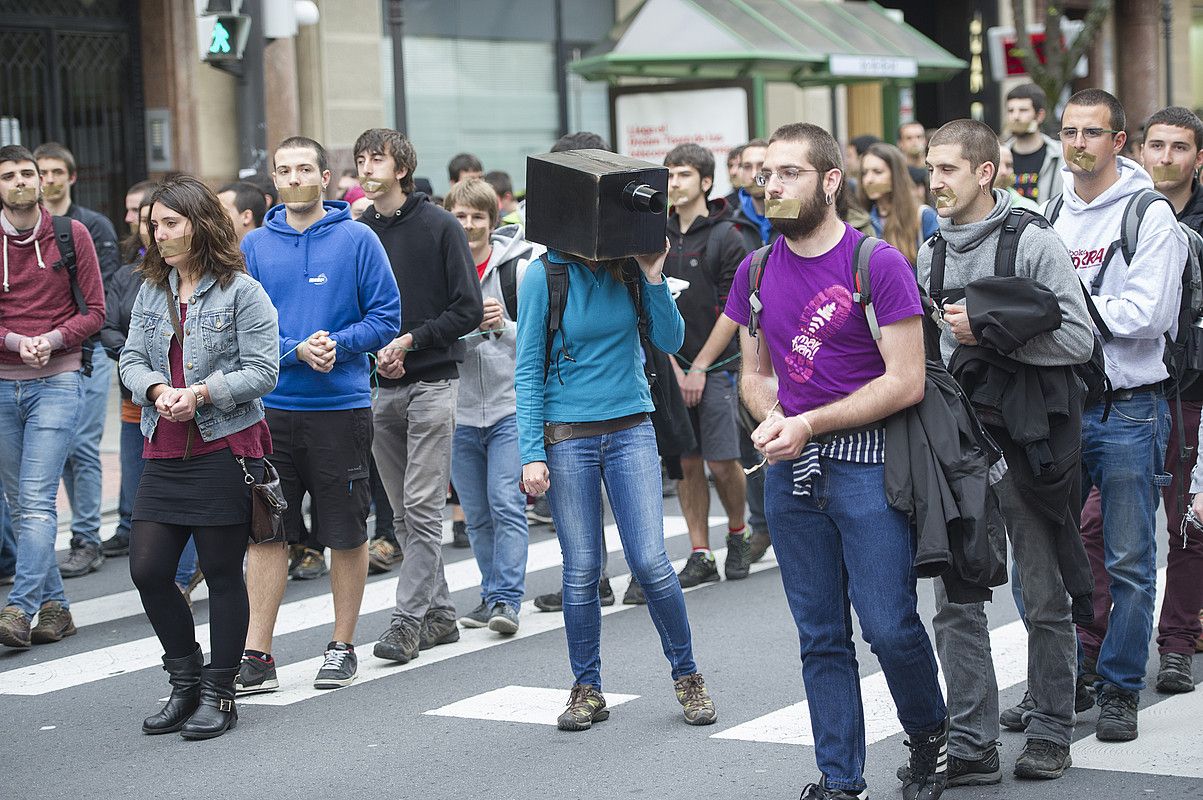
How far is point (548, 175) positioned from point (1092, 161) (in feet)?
5.93

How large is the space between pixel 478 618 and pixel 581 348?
215cm

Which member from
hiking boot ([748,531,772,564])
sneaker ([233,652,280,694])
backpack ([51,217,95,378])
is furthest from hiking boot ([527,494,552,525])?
sneaker ([233,652,280,694])

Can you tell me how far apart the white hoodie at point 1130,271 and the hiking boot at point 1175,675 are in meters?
1.21

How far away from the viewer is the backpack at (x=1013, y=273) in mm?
4988

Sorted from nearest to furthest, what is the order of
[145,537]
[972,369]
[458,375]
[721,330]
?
[972,369]
[145,537]
[458,375]
[721,330]

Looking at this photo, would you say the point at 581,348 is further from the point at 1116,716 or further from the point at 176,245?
the point at 1116,716

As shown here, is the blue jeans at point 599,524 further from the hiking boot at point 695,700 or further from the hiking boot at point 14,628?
the hiking boot at point 14,628

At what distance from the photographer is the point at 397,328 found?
6.76m

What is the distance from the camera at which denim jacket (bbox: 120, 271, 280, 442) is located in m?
6.00

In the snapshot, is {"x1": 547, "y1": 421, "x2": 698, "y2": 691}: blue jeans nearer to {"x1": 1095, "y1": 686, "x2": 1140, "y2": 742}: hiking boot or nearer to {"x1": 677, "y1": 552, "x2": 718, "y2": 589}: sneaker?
{"x1": 1095, "y1": 686, "x2": 1140, "y2": 742}: hiking boot

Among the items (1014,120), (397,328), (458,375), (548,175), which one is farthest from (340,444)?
(1014,120)

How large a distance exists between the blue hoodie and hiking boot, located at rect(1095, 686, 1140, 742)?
303cm

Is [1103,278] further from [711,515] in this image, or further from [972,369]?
[711,515]

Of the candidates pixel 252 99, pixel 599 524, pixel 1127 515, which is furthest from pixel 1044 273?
pixel 252 99
